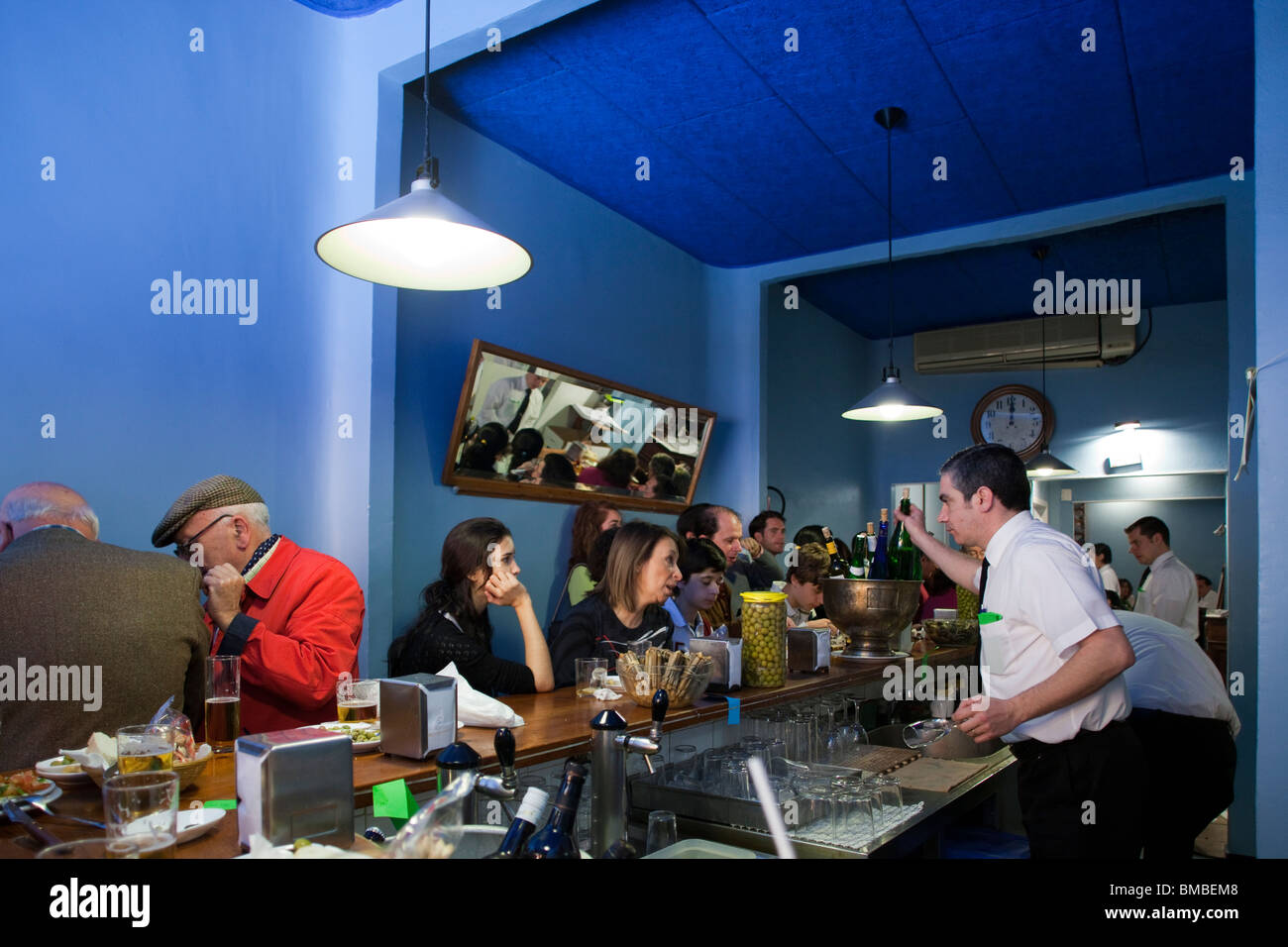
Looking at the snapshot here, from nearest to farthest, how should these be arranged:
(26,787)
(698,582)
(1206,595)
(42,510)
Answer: (26,787) → (42,510) → (698,582) → (1206,595)

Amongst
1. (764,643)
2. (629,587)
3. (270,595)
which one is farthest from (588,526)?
(270,595)

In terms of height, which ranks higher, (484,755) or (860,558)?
(860,558)

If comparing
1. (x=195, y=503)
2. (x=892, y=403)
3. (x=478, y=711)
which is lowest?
(x=478, y=711)

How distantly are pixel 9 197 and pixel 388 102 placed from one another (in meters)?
1.52

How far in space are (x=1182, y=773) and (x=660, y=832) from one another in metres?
2.23

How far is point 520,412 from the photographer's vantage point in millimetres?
4484

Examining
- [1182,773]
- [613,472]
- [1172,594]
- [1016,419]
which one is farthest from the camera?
[1016,419]

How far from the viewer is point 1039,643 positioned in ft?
7.43

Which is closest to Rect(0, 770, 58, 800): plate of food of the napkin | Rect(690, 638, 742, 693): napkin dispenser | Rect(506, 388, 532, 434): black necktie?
the napkin

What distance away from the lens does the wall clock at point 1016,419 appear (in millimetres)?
7934

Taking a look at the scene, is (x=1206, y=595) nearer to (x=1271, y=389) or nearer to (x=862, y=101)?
(x=862, y=101)

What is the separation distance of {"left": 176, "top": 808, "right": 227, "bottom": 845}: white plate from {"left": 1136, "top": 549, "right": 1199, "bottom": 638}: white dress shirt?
6144 millimetres

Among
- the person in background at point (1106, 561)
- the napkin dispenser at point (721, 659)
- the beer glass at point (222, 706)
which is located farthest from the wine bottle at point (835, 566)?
the person in background at point (1106, 561)

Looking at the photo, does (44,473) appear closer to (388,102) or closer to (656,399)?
(388,102)
